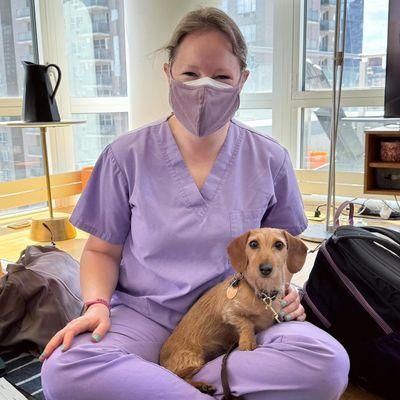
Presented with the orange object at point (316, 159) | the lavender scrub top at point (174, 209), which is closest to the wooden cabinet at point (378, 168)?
the orange object at point (316, 159)

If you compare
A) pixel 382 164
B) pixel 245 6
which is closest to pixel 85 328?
pixel 382 164

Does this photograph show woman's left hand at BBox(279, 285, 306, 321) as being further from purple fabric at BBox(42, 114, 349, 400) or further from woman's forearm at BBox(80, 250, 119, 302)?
woman's forearm at BBox(80, 250, 119, 302)

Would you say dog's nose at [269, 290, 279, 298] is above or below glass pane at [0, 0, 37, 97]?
below

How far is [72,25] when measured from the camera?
354 centimetres

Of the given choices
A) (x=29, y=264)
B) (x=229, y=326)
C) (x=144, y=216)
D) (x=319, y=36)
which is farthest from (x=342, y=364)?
(x=319, y=36)

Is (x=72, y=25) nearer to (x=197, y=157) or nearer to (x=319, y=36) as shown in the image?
(x=319, y=36)

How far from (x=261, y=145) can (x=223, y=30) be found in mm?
307

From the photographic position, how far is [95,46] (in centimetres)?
368

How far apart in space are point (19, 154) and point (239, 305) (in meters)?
2.68

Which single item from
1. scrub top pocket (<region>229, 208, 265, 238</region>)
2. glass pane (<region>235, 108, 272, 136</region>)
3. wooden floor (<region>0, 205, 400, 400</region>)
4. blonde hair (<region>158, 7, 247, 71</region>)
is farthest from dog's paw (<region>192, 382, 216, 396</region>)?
glass pane (<region>235, 108, 272, 136</region>)

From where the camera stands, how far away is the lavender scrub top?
3.84ft

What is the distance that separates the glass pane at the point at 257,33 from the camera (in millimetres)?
3414

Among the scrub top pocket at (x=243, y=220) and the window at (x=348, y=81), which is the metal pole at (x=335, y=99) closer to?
the window at (x=348, y=81)

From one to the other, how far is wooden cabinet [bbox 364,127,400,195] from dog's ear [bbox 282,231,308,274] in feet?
5.53
